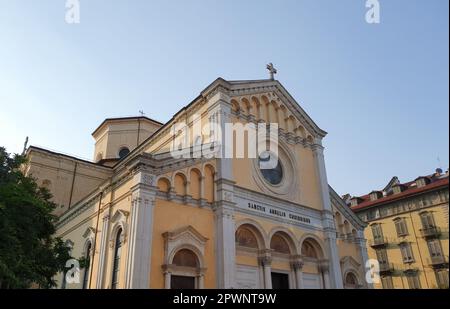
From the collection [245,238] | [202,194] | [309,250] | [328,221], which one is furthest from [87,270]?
[328,221]

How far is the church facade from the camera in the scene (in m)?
15.0

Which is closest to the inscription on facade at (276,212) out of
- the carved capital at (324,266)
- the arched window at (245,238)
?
the arched window at (245,238)

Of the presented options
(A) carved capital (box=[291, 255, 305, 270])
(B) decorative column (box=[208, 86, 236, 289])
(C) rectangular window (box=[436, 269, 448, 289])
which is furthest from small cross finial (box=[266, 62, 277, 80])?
(C) rectangular window (box=[436, 269, 448, 289])

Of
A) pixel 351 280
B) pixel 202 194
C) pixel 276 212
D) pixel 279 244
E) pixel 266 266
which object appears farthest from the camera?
pixel 351 280

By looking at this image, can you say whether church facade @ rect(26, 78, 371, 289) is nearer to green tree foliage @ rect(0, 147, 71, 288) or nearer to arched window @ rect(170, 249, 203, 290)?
arched window @ rect(170, 249, 203, 290)

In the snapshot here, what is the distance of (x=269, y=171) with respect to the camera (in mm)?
20906

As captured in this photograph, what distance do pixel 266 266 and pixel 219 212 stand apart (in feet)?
11.6

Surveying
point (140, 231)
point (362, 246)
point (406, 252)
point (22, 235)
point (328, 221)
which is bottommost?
point (406, 252)

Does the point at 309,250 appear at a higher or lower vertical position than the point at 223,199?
lower

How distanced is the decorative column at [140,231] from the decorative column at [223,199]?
3.24 meters

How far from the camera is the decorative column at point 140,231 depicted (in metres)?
13.6

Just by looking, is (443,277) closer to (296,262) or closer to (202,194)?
(202,194)

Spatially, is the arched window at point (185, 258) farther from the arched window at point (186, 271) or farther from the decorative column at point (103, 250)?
the decorative column at point (103, 250)

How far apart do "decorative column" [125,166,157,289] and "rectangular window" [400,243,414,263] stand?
9178 mm
